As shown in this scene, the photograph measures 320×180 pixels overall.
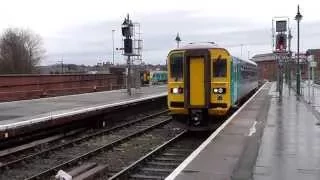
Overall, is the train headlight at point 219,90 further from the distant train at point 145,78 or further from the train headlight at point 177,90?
the distant train at point 145,78

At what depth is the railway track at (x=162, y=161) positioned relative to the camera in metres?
12.3

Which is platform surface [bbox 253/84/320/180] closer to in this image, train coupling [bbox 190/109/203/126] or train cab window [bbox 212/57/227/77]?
train coupling [bbox 190/109/203/126]

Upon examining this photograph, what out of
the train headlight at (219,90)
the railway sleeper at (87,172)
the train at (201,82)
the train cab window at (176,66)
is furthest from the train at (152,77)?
the railway sleeper at (87,172)

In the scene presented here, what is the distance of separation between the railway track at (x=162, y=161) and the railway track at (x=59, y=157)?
159 cm

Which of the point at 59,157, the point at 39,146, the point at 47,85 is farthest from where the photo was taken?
the point at 47,85

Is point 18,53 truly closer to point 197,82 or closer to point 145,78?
point 145,78

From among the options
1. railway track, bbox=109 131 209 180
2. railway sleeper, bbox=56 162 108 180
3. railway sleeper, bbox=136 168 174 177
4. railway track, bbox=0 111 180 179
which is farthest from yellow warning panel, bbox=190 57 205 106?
railway sleeper, bbox=56 162 108 180

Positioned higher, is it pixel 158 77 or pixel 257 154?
pixel 158 77

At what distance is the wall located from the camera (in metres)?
28.6

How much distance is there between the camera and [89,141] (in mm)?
18281

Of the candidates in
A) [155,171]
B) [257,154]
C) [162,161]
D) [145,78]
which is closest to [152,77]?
[145,78]

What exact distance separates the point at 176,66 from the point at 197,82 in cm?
94

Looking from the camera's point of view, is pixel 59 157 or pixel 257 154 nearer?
pixel 257 154

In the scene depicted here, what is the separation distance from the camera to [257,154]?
472 inches
